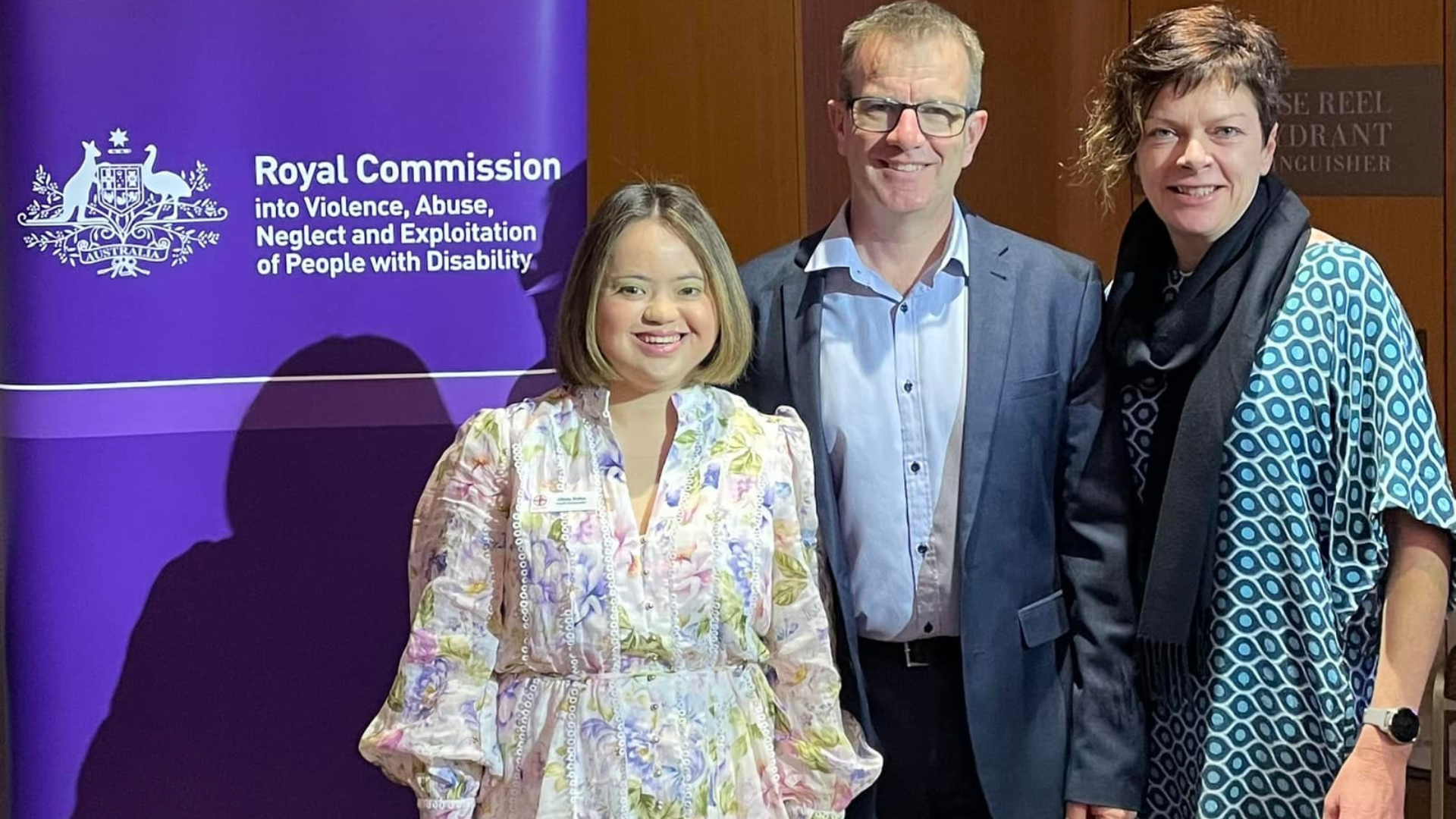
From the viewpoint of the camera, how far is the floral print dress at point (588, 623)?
88.6 inches

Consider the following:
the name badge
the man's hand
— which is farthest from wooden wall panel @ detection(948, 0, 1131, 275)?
the name badge

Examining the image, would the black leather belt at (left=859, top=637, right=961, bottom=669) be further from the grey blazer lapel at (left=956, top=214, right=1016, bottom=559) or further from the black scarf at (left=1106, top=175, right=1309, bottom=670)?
the black scarf at (left=1106, top=175, right=1309, bottom=670)

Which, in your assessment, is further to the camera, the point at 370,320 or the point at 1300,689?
the point at 370,320

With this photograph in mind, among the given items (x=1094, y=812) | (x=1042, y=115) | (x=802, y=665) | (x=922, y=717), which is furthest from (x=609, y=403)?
(x=1042, y=115)

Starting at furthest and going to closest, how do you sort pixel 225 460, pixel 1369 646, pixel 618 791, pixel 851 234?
pixel 225 460 → pixel 851 234 → pixel 1369 646 → pixel 618 791

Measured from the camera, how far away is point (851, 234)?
2.64 m

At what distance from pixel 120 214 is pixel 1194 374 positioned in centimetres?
166

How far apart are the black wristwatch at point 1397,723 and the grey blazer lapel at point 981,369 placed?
566mm

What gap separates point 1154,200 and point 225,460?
1.52 metres

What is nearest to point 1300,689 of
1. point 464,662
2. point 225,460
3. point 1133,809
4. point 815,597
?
point 1133,809

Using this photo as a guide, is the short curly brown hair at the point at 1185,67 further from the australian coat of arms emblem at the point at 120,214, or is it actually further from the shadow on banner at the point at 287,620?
the australian coat of arms emblem at the point at 120,214

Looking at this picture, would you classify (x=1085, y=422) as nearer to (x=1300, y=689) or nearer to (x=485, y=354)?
(x=1300, y=689)

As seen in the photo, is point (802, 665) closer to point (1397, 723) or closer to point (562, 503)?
point (562, 503)

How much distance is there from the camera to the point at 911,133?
249cm
